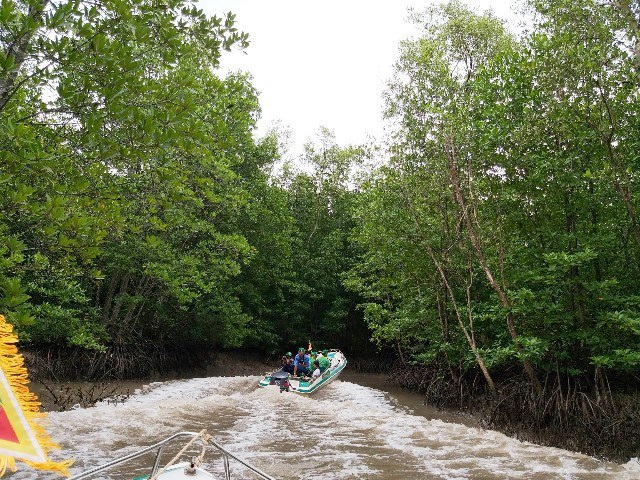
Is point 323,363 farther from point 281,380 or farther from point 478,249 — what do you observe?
point 478,249

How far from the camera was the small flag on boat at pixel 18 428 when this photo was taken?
6.55ft

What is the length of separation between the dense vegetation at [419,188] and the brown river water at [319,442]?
1598 mm

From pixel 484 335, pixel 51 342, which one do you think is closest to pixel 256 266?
pixel 51 342

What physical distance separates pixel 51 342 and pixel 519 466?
39.2 feet

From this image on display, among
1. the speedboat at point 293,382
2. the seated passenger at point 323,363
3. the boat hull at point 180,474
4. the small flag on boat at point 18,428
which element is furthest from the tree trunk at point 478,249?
the small flag on boat at point 18,428

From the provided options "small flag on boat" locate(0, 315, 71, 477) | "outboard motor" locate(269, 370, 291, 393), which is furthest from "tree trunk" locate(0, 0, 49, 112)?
"outboard motor" locate(269, 370, 291, 393)

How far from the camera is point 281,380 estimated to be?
514 inches

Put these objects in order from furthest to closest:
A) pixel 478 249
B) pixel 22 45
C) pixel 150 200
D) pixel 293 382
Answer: pixel 293 382 → pixel 478 249 → pixel 150 200 → pixel 22 45

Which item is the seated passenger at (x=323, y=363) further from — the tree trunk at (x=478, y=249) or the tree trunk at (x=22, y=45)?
the tree trunk at (x=22, y=45)

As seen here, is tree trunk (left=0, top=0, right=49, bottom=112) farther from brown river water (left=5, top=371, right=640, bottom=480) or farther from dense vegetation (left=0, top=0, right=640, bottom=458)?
brown river water (left=5, top=371, right=640, bottom=480)

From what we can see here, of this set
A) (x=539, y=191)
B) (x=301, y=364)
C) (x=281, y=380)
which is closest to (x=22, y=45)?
(x=539, y=191)

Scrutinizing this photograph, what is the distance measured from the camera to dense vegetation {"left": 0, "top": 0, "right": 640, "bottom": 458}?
427 cm

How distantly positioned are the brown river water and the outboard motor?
1.10 metres

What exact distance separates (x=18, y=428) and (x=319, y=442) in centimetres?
623
